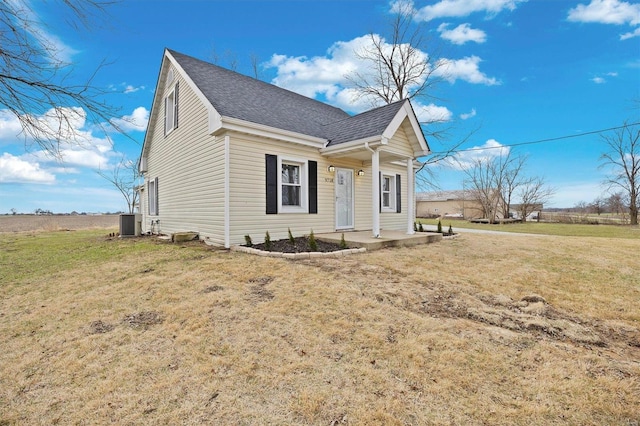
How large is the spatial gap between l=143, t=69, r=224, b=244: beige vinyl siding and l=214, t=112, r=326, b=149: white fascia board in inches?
22.4

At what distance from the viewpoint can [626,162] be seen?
2356 centimetres

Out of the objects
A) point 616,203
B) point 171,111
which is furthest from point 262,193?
point 616,203

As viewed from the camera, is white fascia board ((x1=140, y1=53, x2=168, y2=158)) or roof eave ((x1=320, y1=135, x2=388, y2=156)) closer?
roof eave ((x1=320, y1=135, x2=388, y2=156))

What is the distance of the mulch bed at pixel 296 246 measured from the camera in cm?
718

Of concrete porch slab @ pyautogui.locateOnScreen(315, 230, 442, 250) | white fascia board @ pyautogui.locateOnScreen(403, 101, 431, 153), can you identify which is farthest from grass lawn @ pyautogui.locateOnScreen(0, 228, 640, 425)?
white fascia board @ pyautogui.locateOnScreen(403, 101, 431, 153)

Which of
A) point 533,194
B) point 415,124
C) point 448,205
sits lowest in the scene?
point 448,205

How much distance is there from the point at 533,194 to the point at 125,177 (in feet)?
126

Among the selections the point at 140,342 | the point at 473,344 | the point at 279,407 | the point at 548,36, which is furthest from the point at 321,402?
the point at 548,36

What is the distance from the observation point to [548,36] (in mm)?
12836

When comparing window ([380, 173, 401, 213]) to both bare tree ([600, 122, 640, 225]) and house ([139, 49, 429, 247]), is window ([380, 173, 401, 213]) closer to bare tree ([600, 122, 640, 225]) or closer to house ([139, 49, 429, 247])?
house ([139, 49, 429, 247])

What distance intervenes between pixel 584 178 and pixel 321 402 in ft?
113

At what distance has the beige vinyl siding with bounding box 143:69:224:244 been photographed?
7.91 meters

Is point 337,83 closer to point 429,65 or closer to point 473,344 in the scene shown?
point 429,65

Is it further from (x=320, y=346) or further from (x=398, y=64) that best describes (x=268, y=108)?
(x=398, y=64)
